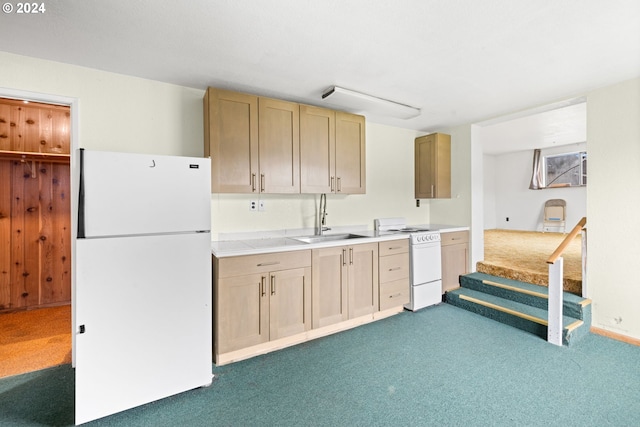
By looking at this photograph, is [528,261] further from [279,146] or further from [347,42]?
[347,42]

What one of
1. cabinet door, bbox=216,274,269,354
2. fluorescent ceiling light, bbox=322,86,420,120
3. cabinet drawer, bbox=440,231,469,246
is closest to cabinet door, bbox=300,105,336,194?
fluorescent ceiling light, bbox=322,86,420,120

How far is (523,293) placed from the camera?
334 centimetres

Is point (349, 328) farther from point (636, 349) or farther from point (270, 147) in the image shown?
point (636, 349)

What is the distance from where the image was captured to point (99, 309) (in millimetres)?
1810

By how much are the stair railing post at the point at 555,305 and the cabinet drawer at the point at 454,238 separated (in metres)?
1.27

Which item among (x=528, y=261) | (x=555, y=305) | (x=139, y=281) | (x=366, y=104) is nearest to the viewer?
(x=139, y=281)

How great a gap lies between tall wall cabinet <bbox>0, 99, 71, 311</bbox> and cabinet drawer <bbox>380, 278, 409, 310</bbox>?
3872 mm

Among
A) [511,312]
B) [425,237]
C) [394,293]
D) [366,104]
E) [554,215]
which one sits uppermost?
[366,104]

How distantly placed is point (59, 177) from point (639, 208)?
20.3 feet

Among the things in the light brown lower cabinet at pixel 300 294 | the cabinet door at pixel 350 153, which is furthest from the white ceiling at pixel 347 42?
the light brown lower cabinet at pixel 300 294

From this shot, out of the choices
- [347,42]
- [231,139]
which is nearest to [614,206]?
[347,42]

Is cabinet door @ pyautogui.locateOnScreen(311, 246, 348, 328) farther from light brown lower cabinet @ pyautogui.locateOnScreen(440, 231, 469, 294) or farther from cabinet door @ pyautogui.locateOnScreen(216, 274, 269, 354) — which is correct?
light brown lower cabinet @ pyautogui.locateOnScreen(440, 231, 469, 294)

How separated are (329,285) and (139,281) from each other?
164cm

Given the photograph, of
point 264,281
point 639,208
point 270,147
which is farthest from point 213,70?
point 639,208
